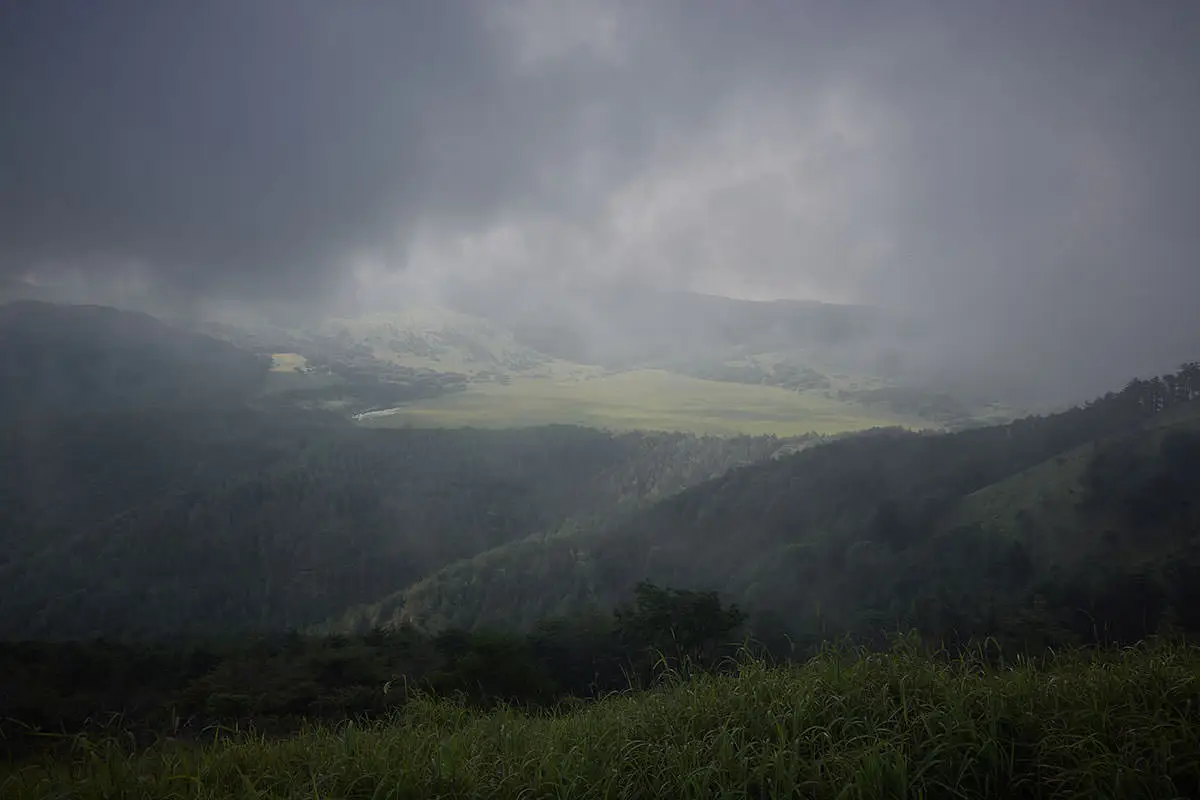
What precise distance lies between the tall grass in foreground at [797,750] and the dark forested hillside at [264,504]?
3455 inches

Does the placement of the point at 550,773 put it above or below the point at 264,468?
above

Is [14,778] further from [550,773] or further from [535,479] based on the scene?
[535,479]

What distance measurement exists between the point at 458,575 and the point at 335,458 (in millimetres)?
77551

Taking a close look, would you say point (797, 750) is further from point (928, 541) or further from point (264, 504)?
point (264, 504)

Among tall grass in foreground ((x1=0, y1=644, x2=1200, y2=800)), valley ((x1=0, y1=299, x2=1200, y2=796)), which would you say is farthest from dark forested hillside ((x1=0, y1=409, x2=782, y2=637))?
tall grass in foreground ((x1=0, y1=644, x2=1200, y2=800))

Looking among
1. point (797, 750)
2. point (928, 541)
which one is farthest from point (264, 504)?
point (797, 750)

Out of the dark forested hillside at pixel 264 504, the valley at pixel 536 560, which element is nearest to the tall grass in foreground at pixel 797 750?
the valley at pixel 536 560

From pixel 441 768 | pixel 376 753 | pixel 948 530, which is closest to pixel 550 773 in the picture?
pixel 441 768

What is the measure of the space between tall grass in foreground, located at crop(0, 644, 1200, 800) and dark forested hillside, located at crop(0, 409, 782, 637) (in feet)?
288

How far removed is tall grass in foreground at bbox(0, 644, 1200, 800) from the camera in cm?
389

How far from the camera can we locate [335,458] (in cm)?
14838

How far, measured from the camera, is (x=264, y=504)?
383ft

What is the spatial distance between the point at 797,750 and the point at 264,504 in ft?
426

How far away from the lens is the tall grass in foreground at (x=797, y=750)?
3887mm
